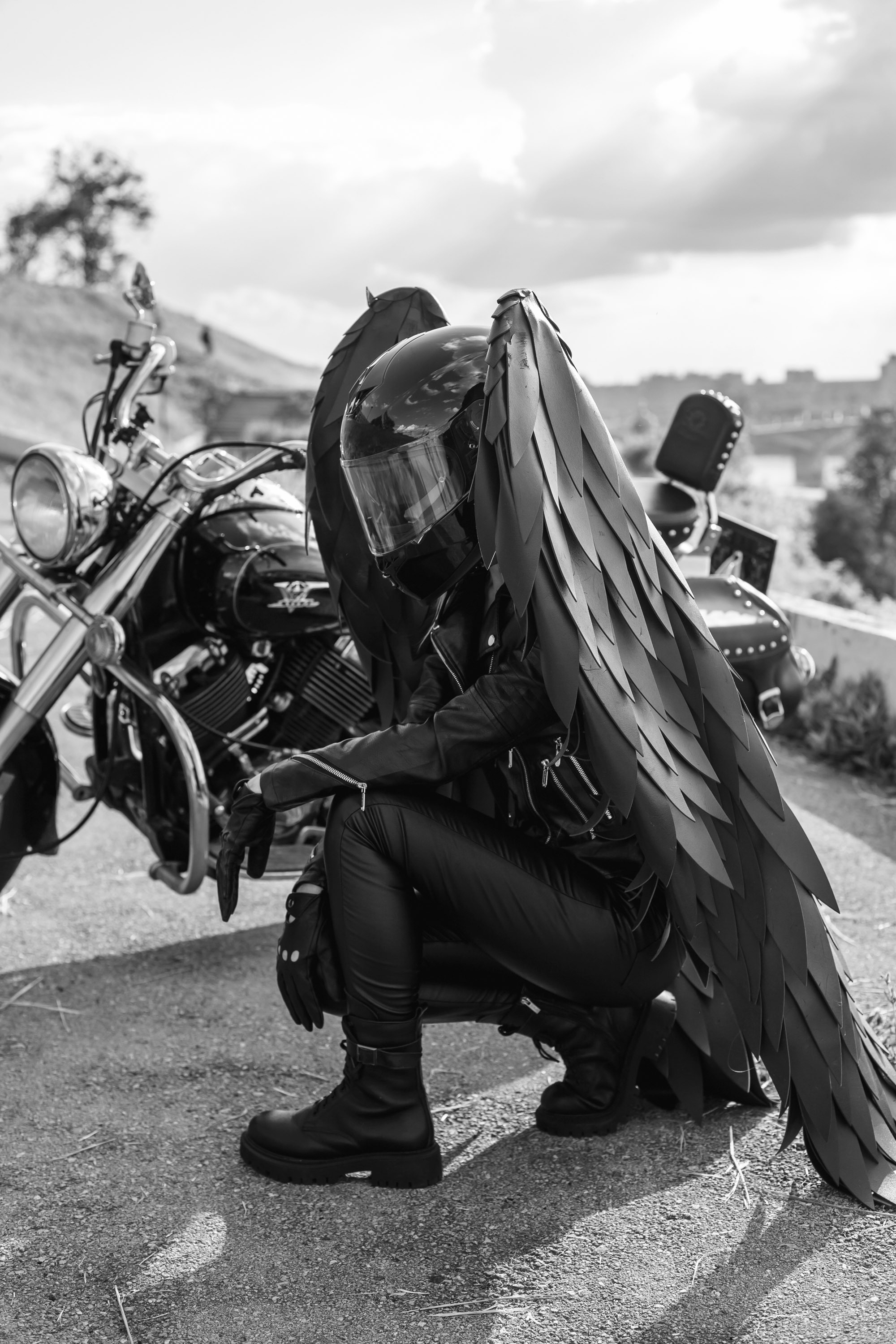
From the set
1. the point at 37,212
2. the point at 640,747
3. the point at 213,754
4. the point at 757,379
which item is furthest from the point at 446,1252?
the point at 757,379

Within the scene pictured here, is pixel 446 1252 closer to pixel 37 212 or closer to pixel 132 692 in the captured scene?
pixel 132 692

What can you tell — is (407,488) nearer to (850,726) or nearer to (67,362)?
(850,726)

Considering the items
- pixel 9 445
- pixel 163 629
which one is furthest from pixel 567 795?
pixel 9 445

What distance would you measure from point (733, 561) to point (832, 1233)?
2071 mm

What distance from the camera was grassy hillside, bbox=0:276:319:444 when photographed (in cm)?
3856

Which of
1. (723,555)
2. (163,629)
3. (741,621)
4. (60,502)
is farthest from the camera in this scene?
(723,555)

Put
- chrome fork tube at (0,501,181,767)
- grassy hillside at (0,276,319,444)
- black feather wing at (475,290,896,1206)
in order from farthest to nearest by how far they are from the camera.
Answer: grassy hillside at (0,276,319,444) < chrome fork tube at (0,501,181,767) < black feather wing at (475,290,896,1206)

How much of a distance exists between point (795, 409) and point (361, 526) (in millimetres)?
80328

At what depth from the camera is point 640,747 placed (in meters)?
2.02

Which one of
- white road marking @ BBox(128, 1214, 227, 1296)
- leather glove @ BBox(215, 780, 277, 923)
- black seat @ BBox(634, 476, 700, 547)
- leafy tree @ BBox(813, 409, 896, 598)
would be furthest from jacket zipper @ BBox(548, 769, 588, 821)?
leafy tree @ BBox(813, 409, 896, 598)

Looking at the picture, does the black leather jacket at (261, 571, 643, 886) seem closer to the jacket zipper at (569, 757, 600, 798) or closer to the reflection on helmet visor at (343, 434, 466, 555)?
the jacket zipper at (569, 757, 600, 798)

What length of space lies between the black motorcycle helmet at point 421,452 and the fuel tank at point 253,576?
791 mm

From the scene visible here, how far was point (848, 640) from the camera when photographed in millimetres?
5750

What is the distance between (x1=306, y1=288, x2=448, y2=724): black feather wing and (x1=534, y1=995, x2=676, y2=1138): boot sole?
795 mm
